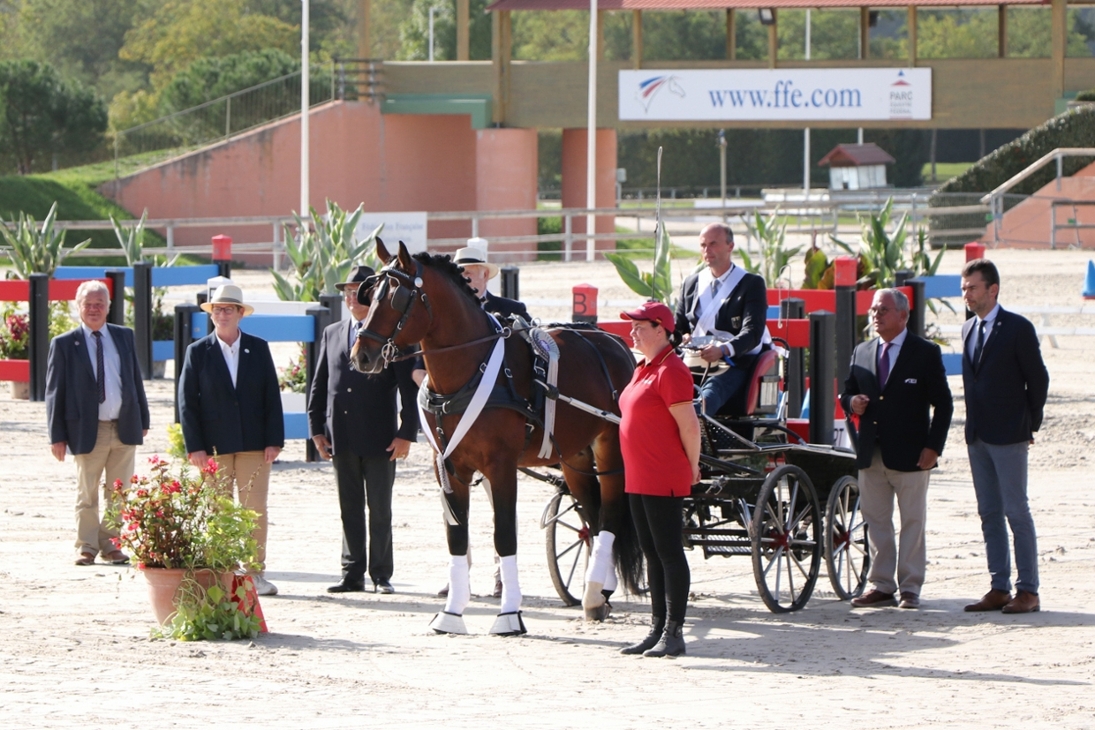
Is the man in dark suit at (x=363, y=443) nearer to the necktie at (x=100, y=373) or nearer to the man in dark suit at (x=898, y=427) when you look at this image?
the necktie at (x=100, y=373)

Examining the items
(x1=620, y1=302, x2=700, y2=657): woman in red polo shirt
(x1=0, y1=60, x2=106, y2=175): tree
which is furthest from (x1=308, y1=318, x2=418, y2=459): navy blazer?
(x1=0, y1=60, x2=106, y2=175): tree

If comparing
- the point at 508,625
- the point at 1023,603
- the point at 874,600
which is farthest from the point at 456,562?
the point at 1023,603

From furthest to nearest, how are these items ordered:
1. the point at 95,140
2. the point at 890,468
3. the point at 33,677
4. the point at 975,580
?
the point at 95,140, the point at 975,580, the point at 890,468, the point at 33,677

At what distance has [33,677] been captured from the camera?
6.87 metres

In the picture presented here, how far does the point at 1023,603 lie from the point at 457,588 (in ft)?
10.2

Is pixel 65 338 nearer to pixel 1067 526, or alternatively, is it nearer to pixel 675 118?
pixel 1067 526

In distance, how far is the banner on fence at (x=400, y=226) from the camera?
28.5 meters

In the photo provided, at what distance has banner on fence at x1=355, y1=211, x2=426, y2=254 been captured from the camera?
1123 inches

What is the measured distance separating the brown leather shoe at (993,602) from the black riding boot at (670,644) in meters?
2.04

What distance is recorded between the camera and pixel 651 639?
7.66 metres

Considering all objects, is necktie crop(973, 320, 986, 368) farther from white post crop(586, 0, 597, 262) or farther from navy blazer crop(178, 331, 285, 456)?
white post crop(586, 0, 597, 262)

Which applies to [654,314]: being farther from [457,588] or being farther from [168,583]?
[168,583]

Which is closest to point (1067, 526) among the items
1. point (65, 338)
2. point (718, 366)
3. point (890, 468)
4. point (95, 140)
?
point (890, 468)

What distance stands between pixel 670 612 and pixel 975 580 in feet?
9.60
